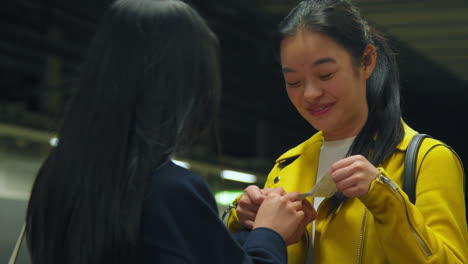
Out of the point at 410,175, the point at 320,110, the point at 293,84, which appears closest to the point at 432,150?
the point at 410,175

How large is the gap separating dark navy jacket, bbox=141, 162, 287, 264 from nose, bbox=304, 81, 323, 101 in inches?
24.8

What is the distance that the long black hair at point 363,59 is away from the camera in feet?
6.11

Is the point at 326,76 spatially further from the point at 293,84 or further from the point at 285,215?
the point at 285,215

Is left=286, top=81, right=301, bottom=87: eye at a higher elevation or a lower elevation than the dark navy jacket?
higher

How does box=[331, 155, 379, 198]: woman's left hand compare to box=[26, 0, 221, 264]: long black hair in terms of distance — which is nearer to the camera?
box=[26, 0, 221, 264]: long black hair

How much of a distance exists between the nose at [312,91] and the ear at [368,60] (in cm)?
17

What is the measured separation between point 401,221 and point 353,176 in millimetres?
163

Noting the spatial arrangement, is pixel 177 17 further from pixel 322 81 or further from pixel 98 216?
pixel 322 81

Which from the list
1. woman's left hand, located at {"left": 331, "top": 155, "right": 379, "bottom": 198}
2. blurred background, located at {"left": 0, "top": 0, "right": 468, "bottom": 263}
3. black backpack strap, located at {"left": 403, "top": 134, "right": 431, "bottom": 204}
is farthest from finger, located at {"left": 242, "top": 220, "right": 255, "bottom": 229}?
blurred background, located at {"left": 0, "top": 0, "right": 468, "bottom": 263}

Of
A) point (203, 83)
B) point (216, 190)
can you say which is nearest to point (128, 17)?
point (203, 83)

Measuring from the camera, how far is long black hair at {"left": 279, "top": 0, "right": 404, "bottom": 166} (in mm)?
1862

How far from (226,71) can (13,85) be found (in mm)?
4286

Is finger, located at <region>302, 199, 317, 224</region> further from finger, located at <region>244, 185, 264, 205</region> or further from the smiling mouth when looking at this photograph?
the smiling mouth

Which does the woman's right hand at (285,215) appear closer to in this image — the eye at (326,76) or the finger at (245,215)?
the finger at (245,215)
